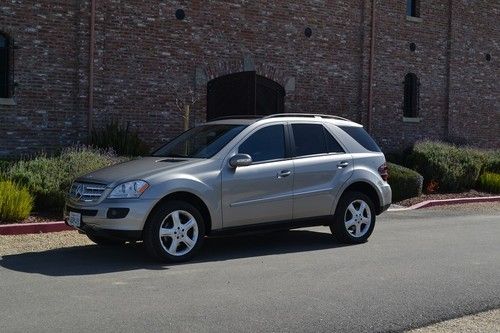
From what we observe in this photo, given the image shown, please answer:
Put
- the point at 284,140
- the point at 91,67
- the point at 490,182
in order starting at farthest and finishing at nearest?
the point at 490,182 < the point at 91,67 < the point at 284,140

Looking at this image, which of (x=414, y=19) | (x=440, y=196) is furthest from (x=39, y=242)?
(x=414, y=19)

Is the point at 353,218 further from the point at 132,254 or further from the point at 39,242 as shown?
the point at 39,242

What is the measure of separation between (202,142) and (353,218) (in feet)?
8.03

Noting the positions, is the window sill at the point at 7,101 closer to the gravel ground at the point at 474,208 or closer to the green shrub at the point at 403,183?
the green shrub at the point at 403,183

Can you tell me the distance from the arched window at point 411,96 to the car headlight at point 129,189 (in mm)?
15241

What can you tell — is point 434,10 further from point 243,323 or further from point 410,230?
point 243,323

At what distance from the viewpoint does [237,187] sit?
28.1 ft

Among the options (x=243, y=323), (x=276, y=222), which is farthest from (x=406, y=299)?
(x=276, y=222)

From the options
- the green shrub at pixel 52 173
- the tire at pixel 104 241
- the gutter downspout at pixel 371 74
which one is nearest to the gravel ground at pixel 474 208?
the gutter downspout at pixel 371 74

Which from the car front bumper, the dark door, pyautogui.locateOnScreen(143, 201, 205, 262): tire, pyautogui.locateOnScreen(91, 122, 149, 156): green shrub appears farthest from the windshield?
the dark door

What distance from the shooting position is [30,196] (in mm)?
11156

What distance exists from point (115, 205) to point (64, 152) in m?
5.62

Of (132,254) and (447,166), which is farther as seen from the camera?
(447,166)

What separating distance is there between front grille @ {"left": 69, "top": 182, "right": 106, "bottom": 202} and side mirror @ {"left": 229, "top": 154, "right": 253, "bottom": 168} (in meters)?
1.59
